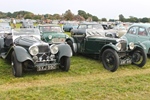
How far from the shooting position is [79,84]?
17.1ft

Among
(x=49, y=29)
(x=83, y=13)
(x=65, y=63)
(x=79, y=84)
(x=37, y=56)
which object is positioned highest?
(x=83, y=13)

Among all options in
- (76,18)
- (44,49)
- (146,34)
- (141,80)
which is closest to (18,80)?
(44,49)

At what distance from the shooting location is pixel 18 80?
5.45 meters

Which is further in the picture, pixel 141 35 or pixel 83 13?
pixel 83 13

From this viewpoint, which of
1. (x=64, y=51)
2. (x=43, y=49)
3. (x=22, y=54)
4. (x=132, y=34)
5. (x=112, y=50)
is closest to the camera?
(x=22, y=54)

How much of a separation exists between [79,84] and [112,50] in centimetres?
203

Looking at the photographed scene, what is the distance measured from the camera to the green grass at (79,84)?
14.6 feet

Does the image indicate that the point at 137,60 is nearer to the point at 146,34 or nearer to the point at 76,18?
the point at 146,34

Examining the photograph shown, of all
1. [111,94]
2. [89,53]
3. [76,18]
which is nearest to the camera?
[111,94]

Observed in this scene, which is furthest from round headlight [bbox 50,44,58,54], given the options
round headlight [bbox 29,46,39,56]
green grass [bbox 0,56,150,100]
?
green grass [bbox 0,56,150,100]

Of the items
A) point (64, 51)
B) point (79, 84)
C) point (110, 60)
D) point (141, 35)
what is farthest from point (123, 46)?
point (79, 84)

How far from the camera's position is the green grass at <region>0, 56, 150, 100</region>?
4.45 metres

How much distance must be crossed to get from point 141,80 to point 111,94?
1.53 metres

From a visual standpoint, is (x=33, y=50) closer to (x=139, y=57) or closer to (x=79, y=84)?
(x=79, y=84)
